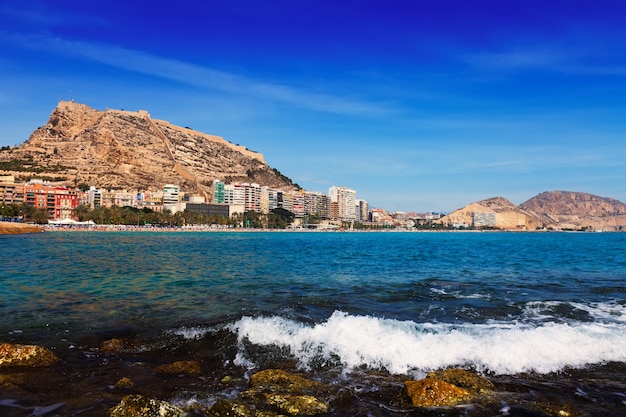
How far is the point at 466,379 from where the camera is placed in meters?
8.95

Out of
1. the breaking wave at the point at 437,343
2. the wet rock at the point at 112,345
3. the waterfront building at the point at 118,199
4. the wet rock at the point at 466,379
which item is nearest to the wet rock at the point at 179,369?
the breaking wave at the point at 437,343

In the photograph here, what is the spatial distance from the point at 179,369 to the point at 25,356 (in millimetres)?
3549

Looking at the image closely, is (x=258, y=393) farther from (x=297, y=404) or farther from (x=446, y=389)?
(x=446, y=389)


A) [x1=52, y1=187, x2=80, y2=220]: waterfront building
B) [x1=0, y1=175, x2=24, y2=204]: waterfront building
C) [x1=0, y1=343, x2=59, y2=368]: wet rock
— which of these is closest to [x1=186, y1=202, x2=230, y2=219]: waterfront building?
[x1=52, y1=187, x2=80, y2=220]: waterfront building

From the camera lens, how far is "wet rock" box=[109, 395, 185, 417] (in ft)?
23.3

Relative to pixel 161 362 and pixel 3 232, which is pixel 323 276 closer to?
pixel 161 362

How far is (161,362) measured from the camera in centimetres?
1044

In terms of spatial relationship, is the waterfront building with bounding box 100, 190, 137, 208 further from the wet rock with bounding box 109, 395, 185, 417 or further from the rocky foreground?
the wet rock with bounding box 109, 395, 185, 417

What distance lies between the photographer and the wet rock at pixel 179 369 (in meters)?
9.65

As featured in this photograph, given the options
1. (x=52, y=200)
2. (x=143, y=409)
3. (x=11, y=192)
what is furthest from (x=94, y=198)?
(x=143, y=409)

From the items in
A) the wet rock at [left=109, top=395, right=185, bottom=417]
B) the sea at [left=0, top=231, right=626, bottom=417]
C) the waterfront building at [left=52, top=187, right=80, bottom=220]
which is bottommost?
the sea at [left=0, top=231, right=626, bottom=417]

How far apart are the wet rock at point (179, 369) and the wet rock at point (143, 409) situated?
2265 mm

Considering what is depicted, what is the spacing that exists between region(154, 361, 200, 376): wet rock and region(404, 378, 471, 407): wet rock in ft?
15.3

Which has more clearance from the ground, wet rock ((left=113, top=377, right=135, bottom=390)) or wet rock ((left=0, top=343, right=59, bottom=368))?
wet rock ((left=0, top=343, right=59, bottom=368))
